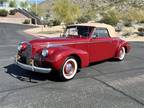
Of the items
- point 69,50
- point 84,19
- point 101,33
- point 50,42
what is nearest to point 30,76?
point 50,42

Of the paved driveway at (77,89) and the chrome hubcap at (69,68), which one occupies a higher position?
the chrome hubcap at (69,68)

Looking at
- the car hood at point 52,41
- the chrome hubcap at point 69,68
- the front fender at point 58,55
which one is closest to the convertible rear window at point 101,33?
the car hood at point 52,41

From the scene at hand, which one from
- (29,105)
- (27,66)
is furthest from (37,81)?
(29,105)

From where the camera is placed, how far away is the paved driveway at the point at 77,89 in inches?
248

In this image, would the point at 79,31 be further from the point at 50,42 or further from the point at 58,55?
the point at 58,55

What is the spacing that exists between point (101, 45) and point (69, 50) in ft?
6.99

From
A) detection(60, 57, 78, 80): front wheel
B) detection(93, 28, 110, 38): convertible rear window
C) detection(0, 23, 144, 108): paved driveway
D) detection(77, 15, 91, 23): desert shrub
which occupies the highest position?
detection(77, 15, 91, 23): desert shrub

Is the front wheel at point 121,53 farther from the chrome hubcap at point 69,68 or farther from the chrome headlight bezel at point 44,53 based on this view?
the chrome headlight bezel at point 44,53

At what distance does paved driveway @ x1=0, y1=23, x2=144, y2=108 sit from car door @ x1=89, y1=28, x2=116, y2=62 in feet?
1.54

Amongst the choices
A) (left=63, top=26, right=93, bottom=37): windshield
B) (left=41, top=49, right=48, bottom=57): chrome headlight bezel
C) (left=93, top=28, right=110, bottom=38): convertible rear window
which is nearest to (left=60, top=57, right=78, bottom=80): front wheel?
(left=41, top=49, right=48, bottom=57): chrome headlight bezel

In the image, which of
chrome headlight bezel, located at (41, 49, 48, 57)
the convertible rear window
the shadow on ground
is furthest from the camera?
the convertible rear window

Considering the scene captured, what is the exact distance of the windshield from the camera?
383 inches

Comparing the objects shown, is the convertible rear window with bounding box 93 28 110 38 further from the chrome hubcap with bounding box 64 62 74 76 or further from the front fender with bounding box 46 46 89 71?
the chrome hubcap with bounding box 64 62 74 76

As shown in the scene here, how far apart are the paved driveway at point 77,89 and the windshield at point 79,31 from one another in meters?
1.25
